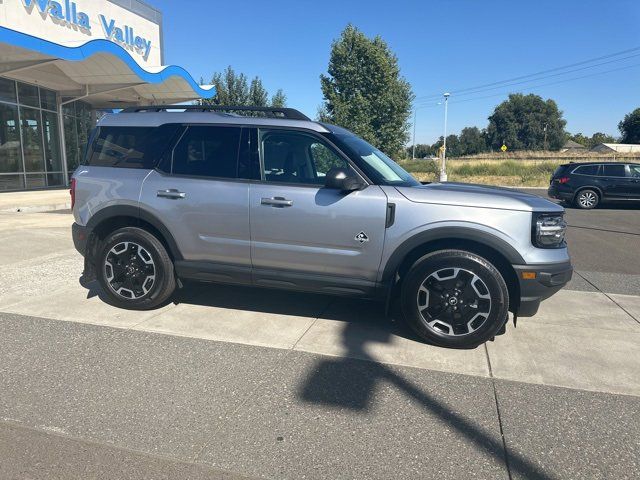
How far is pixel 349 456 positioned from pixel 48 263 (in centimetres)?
601

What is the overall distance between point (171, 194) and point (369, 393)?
104 inches

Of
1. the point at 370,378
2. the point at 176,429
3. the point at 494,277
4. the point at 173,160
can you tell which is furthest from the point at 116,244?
the point at 494,277

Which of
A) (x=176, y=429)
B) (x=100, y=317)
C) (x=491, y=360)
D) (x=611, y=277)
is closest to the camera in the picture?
(x=176, y=429)

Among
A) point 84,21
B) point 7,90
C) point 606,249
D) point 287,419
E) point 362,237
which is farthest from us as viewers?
point 84,21

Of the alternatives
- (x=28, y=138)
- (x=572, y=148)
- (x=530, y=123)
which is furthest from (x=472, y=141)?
(x=28, y=138)

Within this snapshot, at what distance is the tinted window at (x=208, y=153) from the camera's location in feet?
14.8

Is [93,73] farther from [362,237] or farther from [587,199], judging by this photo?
[587,199]

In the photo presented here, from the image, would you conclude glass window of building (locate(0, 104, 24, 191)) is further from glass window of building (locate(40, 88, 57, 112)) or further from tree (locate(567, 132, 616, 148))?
tree (locate(567, 132, 616, 148))

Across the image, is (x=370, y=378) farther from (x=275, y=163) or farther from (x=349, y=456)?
(x=275, y=163)

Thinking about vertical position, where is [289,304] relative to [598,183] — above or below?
below

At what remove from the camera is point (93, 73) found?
19.5 metres

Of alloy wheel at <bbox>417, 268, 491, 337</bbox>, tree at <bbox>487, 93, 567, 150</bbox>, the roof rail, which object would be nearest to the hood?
alloy wheel at <bbox>417, 268, 491, 337</bbox>

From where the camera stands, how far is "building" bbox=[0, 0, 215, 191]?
16.5m

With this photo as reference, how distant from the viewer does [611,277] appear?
6.71m
